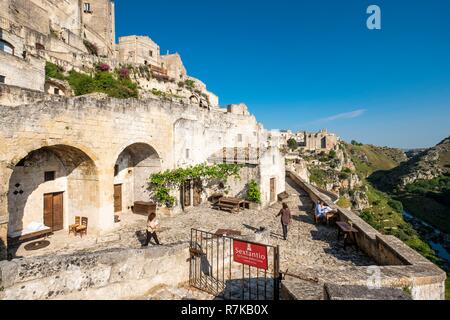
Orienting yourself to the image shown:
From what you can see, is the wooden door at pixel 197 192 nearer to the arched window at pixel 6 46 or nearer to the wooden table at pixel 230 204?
the wooden table at pixel 230 204

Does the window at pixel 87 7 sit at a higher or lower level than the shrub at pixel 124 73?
higher

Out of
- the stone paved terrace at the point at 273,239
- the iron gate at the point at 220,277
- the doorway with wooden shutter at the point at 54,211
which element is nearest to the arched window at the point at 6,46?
the doorway with wooden shutter at the point at 54,211

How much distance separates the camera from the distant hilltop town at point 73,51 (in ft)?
63.7

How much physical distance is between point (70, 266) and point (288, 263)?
5671 millimetres

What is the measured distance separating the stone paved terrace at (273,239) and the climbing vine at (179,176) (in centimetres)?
128

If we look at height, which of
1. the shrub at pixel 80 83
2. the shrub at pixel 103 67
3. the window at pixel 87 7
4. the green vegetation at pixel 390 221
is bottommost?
the green vegetation at pixel 390 221

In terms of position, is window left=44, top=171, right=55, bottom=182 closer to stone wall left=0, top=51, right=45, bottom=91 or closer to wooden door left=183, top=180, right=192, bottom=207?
wooden door left=183, top=180, right=192, bottom=207

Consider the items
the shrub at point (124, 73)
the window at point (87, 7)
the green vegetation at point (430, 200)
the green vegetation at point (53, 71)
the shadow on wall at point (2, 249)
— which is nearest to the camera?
the shadow on wall at point (2, 249)

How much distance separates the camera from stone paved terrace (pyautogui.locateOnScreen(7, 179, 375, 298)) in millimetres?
6173

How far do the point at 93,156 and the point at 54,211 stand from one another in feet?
10.5

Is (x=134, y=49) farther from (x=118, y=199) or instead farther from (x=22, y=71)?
(x=118, y=199)

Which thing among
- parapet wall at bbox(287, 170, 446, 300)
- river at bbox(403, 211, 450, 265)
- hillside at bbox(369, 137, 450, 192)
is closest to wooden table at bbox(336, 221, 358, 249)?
parapet wall at bbox(287, 170, 446, 300)

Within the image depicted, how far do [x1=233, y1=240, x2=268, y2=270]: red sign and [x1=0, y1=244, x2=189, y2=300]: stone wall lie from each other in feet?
4.73

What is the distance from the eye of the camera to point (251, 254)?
16.5 ft
